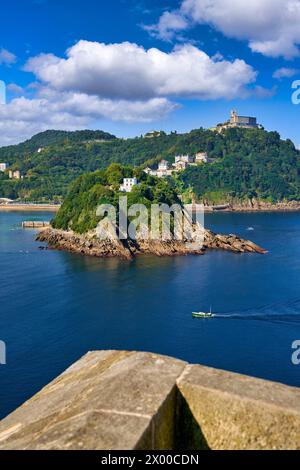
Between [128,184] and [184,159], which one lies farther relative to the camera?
[184,159]

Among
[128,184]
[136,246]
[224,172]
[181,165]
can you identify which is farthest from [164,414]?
[181,165]

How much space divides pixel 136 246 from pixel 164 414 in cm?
5881

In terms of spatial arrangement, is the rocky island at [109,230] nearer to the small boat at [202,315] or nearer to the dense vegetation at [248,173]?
the small boat at [202,315]

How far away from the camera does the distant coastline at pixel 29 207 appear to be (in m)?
144

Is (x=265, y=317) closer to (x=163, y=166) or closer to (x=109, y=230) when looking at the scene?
(x=109, y=230)

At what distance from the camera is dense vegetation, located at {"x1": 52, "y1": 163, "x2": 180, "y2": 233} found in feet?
236

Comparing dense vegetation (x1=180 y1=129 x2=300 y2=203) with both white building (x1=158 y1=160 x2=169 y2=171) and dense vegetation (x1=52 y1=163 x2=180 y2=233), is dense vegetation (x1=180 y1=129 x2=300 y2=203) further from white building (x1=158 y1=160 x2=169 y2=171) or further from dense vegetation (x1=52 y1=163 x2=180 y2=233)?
dense vegetation (x1=52 y1=163 x2=180 y2=233)

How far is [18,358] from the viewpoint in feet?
90.9

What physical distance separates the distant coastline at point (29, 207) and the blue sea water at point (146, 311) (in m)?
81.8

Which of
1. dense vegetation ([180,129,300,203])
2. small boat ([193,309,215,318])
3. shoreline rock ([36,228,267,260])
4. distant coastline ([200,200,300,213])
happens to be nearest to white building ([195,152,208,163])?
dense vegetation ([180,129,300,203])

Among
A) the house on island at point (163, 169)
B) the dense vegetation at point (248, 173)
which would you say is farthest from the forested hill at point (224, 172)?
the house on island at point (163, 169)

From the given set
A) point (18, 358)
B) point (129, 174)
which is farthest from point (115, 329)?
point (129, 174)

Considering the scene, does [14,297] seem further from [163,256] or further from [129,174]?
[129,174]

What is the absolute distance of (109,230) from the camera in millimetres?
64812
